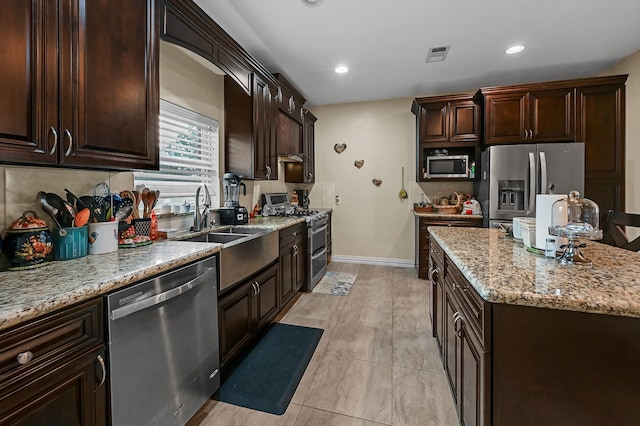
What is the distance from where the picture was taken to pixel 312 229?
358 cm

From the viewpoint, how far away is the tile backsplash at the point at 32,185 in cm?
133

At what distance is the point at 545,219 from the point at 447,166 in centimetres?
289

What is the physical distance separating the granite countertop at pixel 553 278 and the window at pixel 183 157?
7.19ft

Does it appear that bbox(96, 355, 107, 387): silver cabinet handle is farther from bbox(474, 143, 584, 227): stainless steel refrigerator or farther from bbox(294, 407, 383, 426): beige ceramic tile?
bbox(474, 143, 584, 227): stainless steel refrigerator

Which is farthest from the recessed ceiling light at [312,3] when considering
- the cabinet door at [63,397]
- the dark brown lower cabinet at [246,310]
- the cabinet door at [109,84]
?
the cabinet door at [63,397]

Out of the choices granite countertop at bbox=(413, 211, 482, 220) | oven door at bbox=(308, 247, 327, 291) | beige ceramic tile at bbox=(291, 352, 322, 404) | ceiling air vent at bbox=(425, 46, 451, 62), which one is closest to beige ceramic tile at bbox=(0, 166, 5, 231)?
beige ceramic tile at bbox=(291, 352, 322, 404)

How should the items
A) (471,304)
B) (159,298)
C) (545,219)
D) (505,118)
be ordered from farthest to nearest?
(505,118) < (545,219) < (159,298) < (471,304)

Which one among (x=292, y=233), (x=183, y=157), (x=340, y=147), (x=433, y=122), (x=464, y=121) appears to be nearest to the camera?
(x=183, y=157)

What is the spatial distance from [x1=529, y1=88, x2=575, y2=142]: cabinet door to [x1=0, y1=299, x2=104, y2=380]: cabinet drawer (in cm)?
455

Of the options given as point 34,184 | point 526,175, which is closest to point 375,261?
point 526,175

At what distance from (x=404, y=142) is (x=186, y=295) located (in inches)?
161

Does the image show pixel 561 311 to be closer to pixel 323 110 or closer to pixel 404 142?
pixel 404 142

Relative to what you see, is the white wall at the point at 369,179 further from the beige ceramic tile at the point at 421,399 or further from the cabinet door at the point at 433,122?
the beige ceramic tile at the point at 421,399

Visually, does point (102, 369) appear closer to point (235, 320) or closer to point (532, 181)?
point (235, 320)
